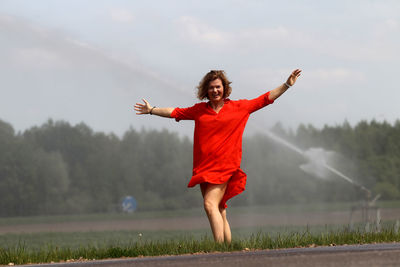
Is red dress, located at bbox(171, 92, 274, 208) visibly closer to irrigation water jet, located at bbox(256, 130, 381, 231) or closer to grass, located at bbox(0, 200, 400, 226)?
irrigation water jet, located at bbox(256, 130, 381, 231)

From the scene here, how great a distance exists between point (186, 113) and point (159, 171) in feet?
237

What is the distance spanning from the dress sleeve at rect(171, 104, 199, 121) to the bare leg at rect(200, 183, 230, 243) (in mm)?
954

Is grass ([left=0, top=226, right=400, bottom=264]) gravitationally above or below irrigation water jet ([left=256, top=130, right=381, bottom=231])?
below

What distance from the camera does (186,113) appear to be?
33.8 feet

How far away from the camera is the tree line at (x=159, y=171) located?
7325 cm

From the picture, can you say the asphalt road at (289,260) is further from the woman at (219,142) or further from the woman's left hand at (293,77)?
the woman's left hand at (293,77)

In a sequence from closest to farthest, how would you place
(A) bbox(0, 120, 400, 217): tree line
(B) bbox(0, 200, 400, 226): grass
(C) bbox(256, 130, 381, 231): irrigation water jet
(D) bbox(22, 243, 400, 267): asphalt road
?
(D) bbox(22, 243, 400, 267): asphalt road < (C) bbox(256, 130, 381, 231): irrigation water jet < (B) bbox(0, 200, 400, 226): grass < (A) bbox(0, 120, 400, 217): tree line

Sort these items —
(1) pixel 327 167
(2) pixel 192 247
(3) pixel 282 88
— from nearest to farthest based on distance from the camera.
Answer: (2) pixel 192 247
(3) pixel 282 88
(1) pixel 327 167

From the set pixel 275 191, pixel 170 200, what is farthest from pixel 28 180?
pixel 275 191

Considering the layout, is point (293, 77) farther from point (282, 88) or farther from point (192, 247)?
point (192, 247)

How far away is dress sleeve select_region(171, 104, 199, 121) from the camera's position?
10172 millimetres

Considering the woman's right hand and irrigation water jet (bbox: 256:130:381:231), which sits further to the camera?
irrigation water jet (bbox: 256:130:381:231)

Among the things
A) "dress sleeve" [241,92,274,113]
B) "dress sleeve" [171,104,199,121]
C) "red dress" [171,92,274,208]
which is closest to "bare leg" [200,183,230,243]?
"red dress" [171,92,274,208]

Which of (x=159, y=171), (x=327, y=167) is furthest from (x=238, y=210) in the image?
(x=327, y=167)
